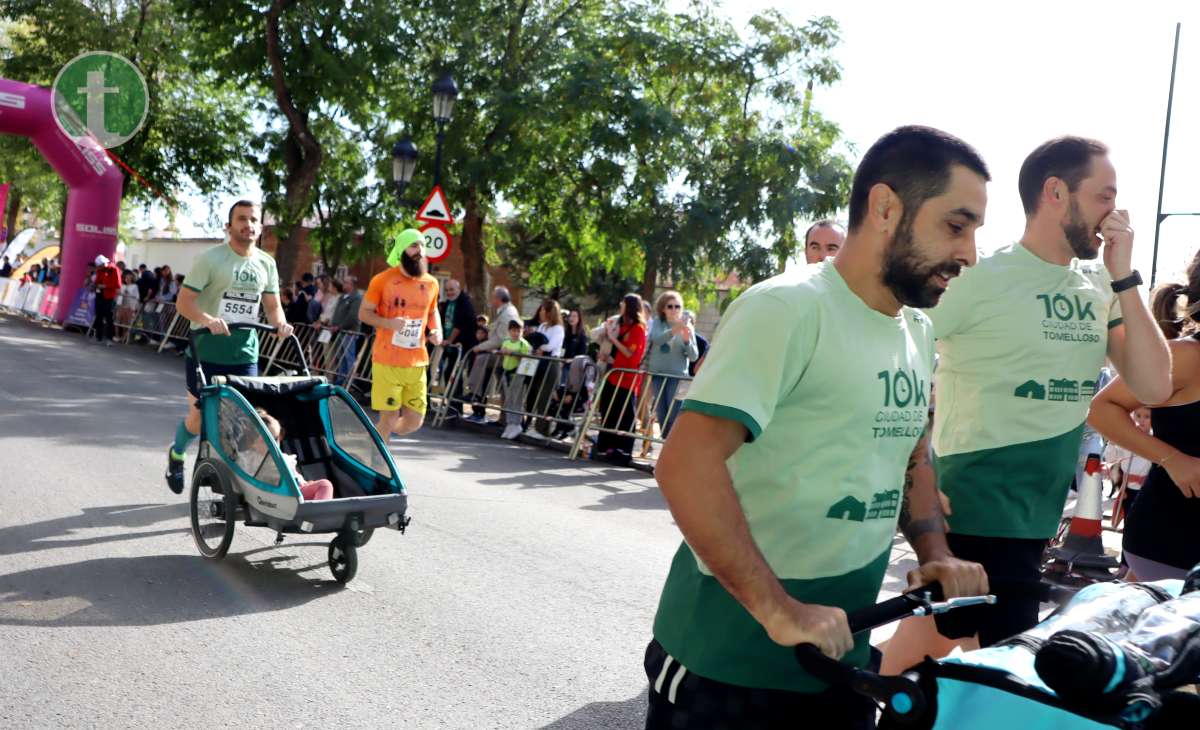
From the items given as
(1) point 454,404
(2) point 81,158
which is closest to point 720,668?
(1) point 454,404

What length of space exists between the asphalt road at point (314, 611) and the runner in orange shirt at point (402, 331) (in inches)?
28.3

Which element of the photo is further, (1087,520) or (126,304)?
(126,304)

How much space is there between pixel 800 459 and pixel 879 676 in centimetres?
47

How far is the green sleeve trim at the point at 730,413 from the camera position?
1995 millimetres

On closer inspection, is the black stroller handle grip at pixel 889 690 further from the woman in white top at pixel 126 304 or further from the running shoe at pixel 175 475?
the woman in white top at pixel 126 304

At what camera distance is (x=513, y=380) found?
14805 millimetres

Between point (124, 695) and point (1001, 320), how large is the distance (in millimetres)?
3350

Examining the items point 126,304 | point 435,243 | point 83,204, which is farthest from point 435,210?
point 83,204

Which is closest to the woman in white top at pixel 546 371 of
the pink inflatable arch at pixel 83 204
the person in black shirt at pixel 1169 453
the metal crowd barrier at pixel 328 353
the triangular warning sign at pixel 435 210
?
the triangular warning sign at pixel 435 210

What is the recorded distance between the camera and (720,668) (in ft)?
7.05

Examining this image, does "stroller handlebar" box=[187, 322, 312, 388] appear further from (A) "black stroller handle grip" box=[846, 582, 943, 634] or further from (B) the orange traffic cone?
(A) "black stroller handle grip" box=[846, 582, 943, 634]

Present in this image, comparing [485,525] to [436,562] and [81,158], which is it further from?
[81,158]

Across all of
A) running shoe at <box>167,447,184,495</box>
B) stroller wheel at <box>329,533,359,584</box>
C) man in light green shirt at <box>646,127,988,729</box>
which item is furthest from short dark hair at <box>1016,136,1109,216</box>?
running shoe at <box>167,447,184,495</box>

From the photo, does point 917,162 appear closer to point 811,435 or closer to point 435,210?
point 811,435
